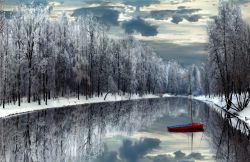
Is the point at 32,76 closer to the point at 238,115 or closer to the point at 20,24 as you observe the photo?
the point at 20,24

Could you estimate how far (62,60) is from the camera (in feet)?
326

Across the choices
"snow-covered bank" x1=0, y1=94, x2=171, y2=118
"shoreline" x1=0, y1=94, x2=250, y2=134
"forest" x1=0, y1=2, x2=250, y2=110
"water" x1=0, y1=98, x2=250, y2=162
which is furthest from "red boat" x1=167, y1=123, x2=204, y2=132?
"snow-covered bank" x1=0, y1=94, x2=171, y2=118

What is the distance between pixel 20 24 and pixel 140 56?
85192 millimetres

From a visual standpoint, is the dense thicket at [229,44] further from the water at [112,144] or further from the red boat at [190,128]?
the water at [112,144]

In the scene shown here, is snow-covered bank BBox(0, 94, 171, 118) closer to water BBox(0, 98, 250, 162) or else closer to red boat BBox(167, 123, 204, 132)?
water BBox(0, 98, 250, 162)

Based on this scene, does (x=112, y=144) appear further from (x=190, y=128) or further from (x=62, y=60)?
(x=62, y=60)

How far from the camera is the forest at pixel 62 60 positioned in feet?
253

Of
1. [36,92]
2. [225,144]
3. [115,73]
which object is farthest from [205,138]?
[115,73]

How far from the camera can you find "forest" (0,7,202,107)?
253ft

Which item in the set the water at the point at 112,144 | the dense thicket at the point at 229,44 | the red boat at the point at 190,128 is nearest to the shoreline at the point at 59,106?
the red boat at the point at 190,128

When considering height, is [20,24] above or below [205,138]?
above

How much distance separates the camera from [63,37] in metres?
103

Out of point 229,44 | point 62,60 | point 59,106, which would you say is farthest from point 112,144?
point 62,60

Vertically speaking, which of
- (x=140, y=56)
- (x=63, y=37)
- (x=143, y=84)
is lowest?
(x=143, y=84)
